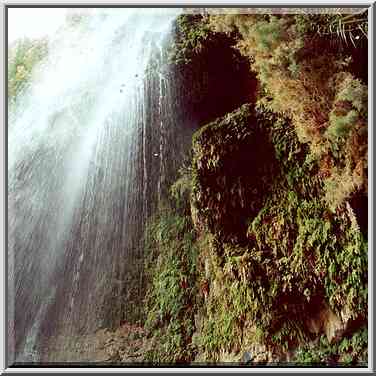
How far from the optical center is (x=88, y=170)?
3342 millimetres

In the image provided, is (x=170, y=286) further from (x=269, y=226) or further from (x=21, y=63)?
(x=21, y=63)

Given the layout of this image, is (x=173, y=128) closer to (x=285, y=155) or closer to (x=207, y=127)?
(x=207, y=127)

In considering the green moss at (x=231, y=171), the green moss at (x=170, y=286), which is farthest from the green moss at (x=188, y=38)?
the green moss at (x=170, y=286)

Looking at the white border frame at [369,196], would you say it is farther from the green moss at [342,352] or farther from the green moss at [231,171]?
the green moss at [231,171]

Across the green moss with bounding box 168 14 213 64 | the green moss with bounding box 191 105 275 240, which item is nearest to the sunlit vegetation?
the green moss with bounding box 168 14 213 64

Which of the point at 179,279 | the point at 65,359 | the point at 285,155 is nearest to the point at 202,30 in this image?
the point at 285,155

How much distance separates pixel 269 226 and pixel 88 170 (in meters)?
1.34

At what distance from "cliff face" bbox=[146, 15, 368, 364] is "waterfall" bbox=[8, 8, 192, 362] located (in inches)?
8.3

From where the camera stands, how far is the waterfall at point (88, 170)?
305cm

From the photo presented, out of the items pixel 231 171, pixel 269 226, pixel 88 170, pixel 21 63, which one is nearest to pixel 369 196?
pixel 269 226

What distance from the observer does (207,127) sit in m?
3.32

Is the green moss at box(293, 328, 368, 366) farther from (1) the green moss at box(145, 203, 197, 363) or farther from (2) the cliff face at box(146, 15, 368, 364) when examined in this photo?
(1) the green moss at box(145, 203, 197, 363)

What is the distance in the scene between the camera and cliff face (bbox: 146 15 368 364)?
2.82 m

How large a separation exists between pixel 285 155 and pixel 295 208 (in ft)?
1.23
